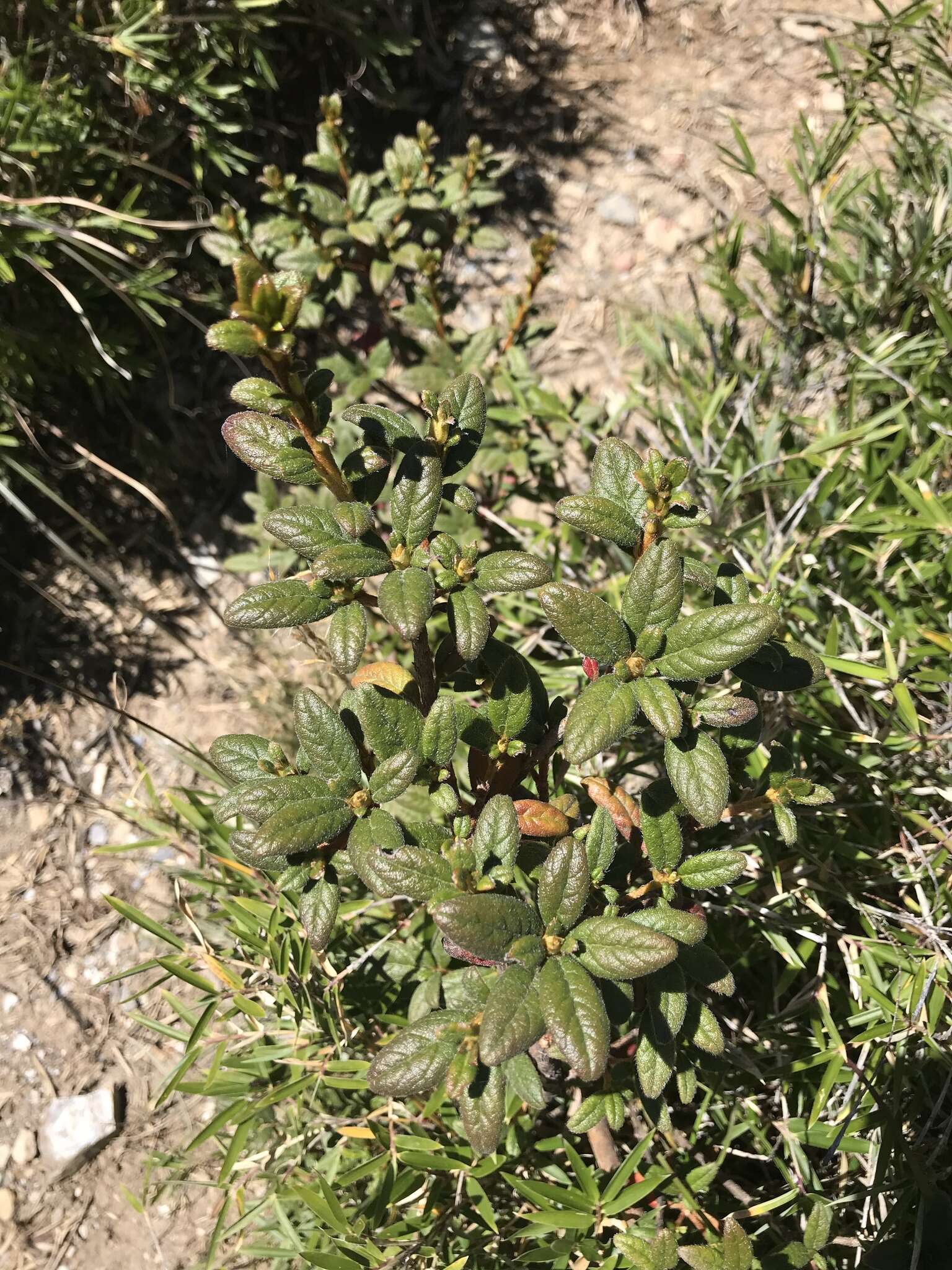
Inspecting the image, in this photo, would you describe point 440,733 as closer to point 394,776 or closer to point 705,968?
point 394,776

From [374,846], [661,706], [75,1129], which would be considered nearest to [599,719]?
[661,706]

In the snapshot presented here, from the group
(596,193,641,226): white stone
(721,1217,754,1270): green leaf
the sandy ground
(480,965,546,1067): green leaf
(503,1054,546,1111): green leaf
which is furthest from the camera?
(596,193,641,226): white stone

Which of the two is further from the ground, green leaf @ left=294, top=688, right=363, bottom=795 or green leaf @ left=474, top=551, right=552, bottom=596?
green leaf @ left=474, top=551, right=552, bottom=596

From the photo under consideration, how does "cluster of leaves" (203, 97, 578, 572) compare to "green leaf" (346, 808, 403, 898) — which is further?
"cluster of leaves" (203, 97, 578, 572)

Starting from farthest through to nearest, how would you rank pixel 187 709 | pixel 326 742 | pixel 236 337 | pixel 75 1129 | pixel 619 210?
pixel 619 210
pixel 187 709
pixel 75 1129
pixel 326 742
pixel 236 337

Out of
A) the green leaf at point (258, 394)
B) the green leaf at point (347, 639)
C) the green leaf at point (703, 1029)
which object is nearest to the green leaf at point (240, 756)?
the green leaf at point (347, 639)

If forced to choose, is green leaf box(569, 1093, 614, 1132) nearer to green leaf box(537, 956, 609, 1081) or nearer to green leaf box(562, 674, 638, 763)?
green leaf box(537, 956, 609, 1081)

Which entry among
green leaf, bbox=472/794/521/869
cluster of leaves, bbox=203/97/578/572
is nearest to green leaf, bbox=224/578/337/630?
green leaf, bbox=472/794/521/869
